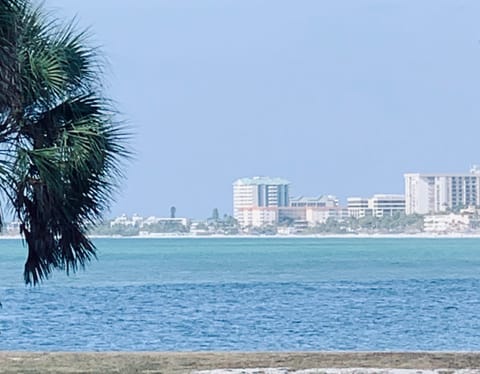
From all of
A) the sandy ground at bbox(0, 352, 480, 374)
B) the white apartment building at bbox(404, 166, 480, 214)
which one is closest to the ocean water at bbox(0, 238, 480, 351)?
the sandy ground at bbox(0, 352, 480, 374)

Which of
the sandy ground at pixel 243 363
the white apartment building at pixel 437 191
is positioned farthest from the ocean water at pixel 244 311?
the white apartment building at pixel 437 191

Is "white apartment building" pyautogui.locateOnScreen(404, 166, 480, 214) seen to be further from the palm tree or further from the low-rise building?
the palm tree

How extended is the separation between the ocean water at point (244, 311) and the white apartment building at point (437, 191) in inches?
4116

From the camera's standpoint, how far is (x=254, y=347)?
32.7 metres

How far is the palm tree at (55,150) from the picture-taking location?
15.4m

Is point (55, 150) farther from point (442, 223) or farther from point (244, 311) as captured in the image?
point (442, 223)

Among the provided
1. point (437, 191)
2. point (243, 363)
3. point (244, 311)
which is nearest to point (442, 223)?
point (437, 191)

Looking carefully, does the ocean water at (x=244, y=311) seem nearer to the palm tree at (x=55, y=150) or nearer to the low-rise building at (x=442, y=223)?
the palm tree at (x=55, y=150)

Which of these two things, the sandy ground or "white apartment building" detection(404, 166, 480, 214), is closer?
the sandy ground

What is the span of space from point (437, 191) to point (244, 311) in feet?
486

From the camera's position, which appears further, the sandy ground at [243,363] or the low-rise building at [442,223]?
the low-rise building at [442,223]

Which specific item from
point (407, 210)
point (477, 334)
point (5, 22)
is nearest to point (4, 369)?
point (5, 22)

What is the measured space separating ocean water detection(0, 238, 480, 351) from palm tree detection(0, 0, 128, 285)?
49.2ft

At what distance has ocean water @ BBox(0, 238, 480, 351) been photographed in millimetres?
34094
